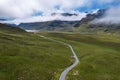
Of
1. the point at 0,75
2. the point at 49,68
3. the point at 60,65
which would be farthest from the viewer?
the point at 60,65

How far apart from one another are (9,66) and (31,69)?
28.3 ft

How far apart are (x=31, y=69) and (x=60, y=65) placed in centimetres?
1981

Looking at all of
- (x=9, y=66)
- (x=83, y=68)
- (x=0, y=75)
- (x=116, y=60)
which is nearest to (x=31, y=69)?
(x=9, y=66)

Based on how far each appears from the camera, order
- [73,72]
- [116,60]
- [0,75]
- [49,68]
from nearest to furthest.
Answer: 1. [0,75]
2. [73,72]
3. [49,68]
4. [116,60]

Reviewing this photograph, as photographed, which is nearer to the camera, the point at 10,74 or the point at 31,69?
the point at 10,74

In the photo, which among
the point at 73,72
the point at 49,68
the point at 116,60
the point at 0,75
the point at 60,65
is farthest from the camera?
the point at 116,60

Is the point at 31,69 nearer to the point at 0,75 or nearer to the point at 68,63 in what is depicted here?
the point at 0,75

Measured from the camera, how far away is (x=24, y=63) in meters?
107

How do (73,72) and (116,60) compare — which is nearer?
(73,72)

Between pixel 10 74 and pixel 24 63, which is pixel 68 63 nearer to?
pixel 24 63

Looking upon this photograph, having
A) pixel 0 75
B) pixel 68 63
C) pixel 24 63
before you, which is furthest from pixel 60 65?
pixel 0 75

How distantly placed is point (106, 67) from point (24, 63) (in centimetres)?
3768

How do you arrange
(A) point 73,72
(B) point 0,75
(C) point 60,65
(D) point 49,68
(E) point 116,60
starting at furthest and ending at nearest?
(E) point 116,60, (C) point 60,65, (D) point 49,68, (A) point 73,72, (B) point 0,75

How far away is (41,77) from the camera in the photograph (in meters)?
89.7
